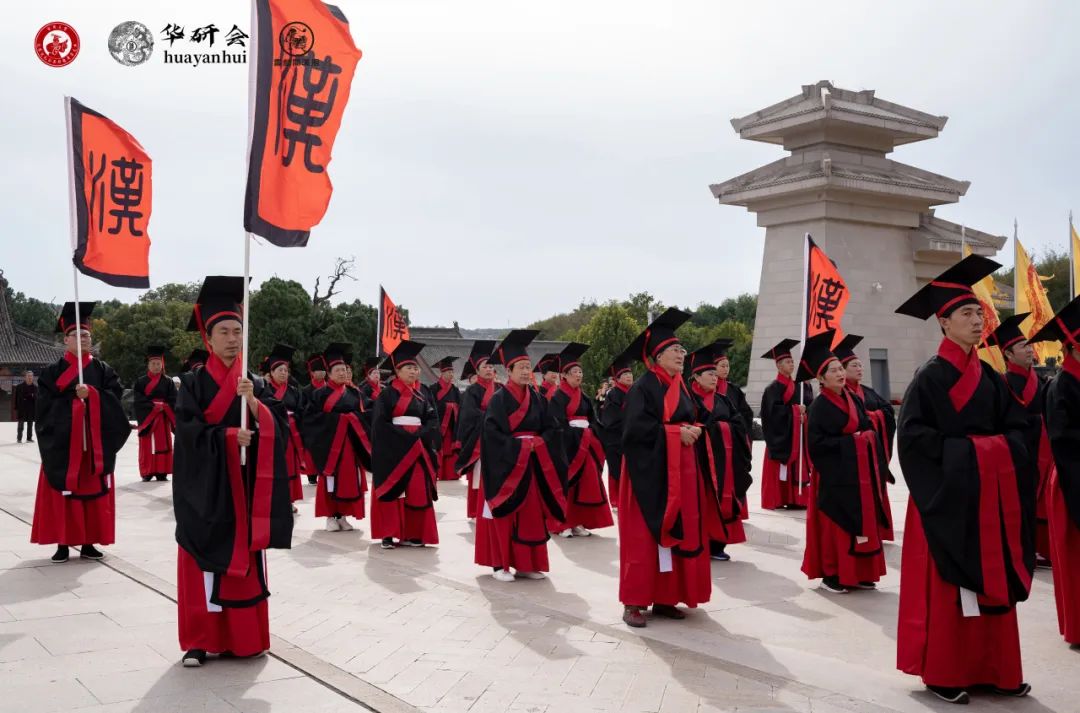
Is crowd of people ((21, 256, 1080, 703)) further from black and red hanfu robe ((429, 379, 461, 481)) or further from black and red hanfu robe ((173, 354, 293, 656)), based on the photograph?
black and red hanfu robe ((429, 379, 461, 481))

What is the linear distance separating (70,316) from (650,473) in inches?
247

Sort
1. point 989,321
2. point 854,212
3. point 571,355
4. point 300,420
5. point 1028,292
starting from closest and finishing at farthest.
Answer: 1. point 571,355
2. point 300,420
3. point 989,321
4. point 1028,292
5. point 854,212

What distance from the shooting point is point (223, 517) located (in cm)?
568

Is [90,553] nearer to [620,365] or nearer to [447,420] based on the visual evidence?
[620,365]

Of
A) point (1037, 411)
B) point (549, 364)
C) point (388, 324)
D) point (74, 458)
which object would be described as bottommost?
point (74, 458)

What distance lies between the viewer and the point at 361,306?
47.9m

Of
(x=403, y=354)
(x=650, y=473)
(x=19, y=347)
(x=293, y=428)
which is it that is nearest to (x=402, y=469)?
(x=403, y=354)

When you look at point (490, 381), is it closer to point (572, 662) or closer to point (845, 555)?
point (845, 555)

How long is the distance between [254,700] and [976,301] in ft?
14.4

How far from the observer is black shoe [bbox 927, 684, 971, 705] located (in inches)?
197

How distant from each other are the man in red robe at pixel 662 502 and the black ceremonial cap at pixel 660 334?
0.15 feet

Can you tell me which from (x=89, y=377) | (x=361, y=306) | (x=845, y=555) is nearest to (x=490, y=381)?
(x=89, y=377)

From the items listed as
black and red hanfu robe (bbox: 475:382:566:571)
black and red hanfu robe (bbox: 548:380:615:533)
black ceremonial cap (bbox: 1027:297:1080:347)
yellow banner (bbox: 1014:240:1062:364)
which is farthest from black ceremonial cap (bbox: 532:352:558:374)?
black ceremonial cap (bbox: 1027:297:1080:347)

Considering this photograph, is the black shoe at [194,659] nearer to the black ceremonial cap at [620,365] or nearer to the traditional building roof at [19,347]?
the black ceremonial cap at [620,365]
